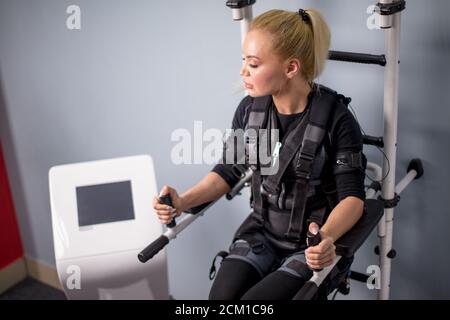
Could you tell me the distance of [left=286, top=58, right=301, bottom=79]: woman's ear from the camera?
1587 mm

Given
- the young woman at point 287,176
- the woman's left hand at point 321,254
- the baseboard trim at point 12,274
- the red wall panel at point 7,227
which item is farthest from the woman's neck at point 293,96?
the baseboard trim at point 12,274

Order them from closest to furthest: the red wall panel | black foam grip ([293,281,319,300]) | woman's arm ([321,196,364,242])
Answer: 1. black foam grip ([293,281,319,300])
2. woman's arm ([321,196,364,242])
3. the red wall panel

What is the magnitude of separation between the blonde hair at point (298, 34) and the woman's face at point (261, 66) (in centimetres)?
2

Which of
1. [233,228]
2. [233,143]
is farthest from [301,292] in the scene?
[233,228]

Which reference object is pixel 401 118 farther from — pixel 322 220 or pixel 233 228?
pixel 233 228

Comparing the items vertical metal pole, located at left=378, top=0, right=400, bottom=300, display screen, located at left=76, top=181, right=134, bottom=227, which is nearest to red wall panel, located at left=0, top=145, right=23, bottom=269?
display screen, located at left=76, top=181, right=134, bottom=227

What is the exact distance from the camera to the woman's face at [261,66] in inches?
61.6

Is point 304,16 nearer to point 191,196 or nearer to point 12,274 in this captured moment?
point 191,196

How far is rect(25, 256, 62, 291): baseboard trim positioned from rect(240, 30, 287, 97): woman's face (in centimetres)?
189

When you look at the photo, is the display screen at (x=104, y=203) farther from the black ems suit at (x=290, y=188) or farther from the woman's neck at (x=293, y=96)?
the woman's neck at (x=293, y=96)

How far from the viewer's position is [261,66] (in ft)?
5.20

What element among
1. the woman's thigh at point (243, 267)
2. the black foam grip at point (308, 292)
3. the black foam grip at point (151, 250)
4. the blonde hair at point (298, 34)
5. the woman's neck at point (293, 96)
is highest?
the blonde hair at point (298, 34)

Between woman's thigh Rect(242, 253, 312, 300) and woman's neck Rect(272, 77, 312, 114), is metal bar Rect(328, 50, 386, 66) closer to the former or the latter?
woman's neck Rect(272, 77, 312, 114)

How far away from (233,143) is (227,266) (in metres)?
0.36
